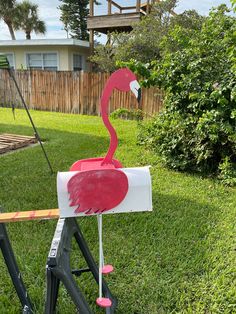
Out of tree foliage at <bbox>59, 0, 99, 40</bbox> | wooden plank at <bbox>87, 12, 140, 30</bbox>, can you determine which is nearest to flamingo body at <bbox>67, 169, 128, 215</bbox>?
wooden plank at <bbox>87, 12, 140, 30</bbox>

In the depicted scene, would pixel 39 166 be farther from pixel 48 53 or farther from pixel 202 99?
pixel 48 53

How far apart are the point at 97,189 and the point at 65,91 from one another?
9651 mm

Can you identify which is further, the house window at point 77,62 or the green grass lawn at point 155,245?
the house window at point 77,62

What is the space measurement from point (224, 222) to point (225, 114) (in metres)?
1.66

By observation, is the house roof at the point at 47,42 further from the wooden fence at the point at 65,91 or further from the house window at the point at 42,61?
the wooden fence at the point at 65,91

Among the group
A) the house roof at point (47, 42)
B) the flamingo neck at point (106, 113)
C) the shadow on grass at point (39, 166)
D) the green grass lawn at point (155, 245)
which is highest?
the house roof at point (47, 42)

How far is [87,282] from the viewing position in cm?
212

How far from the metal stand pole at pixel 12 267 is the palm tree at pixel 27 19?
29388 millimetres

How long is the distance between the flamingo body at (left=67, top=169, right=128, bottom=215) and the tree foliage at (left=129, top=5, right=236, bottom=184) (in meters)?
2.77

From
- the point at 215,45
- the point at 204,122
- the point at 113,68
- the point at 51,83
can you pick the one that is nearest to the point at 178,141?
the point at 204,122

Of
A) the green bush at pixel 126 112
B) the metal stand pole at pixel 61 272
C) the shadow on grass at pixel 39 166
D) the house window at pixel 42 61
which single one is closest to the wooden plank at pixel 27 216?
the metal stand pole at pixel 61 272

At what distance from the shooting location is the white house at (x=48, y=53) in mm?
14981

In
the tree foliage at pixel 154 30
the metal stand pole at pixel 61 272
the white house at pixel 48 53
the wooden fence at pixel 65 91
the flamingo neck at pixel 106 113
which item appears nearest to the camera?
the metal stand pole at pixel 61 272

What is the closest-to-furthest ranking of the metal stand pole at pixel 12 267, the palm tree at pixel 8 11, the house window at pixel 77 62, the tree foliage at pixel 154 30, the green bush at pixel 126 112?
the metal stand pole at pixel 12 267 → the green bush at pixel 126 112 → the tree foliage at pixel 154 30 → the house window at pixel 77 62 → the palm tree at pixel 8 11
